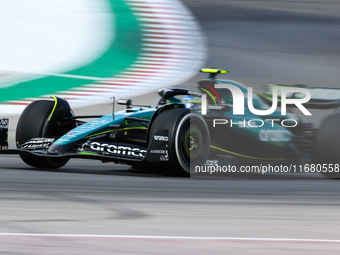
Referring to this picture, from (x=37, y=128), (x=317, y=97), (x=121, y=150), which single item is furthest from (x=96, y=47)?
(x=121, y=150)

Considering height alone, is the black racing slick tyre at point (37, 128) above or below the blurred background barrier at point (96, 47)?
below

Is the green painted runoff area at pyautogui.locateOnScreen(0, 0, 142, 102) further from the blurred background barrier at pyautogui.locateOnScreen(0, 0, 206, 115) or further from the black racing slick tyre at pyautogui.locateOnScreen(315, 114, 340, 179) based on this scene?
the black racing slick tyre at pyautogui.locateOnScreen(315, 114, 340, 179)

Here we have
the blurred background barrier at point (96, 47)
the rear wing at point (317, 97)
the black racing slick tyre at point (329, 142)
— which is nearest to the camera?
the black racing slick tyre at point (329, 142)

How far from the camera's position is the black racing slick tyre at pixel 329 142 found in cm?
710

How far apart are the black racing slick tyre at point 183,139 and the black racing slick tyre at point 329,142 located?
1387 mm

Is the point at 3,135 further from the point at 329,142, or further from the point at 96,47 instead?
the point at 96,47

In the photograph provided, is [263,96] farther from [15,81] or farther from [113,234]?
[15,81]

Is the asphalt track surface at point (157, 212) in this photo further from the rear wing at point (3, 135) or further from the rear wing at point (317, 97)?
the rear wing at point (317, 97)

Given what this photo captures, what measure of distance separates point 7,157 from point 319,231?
6933 mm

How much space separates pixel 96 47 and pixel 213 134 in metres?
10.00

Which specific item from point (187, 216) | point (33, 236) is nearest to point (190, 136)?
point (187, 216)

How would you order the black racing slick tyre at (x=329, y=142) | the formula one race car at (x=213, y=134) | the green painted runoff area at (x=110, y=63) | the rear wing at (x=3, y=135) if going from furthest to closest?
the green painted runoff area at (x=110, y=63)
the rear wing at (x=3, y=135)
the black racing slick tyre at (x=329, y=142)
the formula one race car at (x=213, y=134)

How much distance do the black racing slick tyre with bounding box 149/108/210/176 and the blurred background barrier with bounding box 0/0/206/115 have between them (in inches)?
316

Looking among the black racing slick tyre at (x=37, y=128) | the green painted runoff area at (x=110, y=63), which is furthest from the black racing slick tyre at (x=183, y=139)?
the green painted runoff area at (x=110, y=63)
